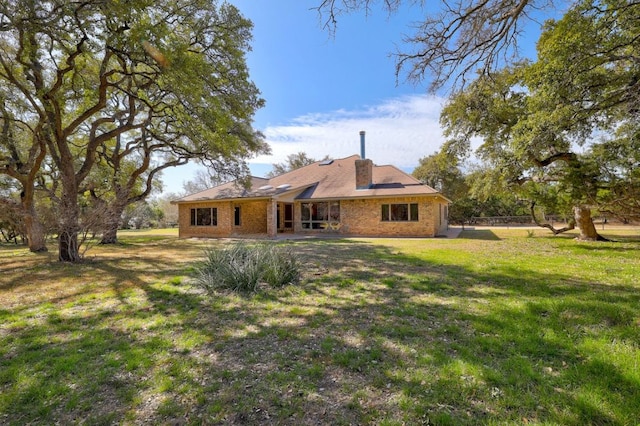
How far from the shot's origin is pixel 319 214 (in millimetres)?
19453

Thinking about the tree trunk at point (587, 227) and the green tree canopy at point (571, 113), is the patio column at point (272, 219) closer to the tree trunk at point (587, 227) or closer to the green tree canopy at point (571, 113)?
the green tree canopy at point (571, 113)

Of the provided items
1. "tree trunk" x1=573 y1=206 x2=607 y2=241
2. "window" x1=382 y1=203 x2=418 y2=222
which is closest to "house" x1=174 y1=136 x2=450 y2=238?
"window" x1=382 y1=203 x2=418 y2=222

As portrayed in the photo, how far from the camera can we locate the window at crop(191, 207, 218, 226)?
20453 millimetres

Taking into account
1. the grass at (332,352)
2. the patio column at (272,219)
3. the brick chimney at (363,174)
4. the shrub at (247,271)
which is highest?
the brick chimney at (363,174)

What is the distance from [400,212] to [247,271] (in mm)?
12735

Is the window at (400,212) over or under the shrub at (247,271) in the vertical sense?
over

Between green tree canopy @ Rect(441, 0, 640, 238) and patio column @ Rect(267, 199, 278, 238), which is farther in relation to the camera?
patio column @ Rect(267, 199, 278, 238)

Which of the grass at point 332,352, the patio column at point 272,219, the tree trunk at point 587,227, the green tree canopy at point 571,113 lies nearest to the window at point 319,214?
the patio column at point 272,219

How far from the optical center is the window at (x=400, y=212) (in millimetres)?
16981

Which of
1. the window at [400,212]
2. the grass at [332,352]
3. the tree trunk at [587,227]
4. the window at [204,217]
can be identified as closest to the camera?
the grass at [332,352]

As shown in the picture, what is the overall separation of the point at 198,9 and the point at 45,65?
22.5 ft

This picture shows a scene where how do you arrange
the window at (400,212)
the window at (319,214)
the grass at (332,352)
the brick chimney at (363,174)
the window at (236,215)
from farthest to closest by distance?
the window at (236,215) → the window at (319,214) → the brick chimney at (363,174) → the window at (400,212) → the grass at (332,352)

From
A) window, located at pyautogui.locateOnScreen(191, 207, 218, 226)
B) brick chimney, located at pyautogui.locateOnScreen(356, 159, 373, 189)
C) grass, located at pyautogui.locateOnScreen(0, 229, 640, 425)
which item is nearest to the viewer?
grass, located at pyautogui.locateOnScreen(0, 229, 640, 425)

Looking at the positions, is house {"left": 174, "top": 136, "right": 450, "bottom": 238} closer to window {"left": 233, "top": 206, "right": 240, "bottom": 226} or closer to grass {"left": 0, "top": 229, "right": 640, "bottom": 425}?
window {"left": 233, "top": 206, "right": 240, "bottom": 226}
